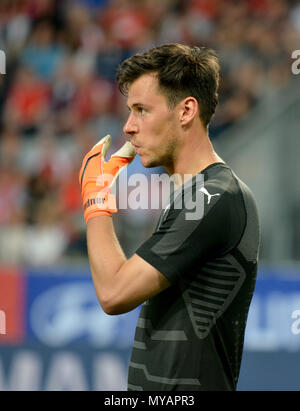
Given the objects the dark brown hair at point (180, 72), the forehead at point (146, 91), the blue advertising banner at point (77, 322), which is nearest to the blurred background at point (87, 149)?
the blue advertising banner at point (77, 322)

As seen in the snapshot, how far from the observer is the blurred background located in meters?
6.12

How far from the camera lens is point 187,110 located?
A: 2787mm

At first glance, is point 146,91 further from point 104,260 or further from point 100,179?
point 104,260

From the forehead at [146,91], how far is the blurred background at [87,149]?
3.57 metres

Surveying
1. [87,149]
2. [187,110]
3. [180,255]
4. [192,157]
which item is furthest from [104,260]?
[87,149]

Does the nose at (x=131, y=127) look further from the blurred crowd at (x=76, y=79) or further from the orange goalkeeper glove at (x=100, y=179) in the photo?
the blurred crowd at (x=76, y=79)

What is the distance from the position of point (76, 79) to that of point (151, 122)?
6.60 m

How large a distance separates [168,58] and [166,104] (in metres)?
0.19

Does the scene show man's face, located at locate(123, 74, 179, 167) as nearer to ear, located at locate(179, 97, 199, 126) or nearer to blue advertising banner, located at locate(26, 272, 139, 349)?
ear, located at locate(179, 97, 199, 126)

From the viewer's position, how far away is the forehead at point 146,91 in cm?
276

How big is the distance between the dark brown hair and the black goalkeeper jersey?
1.23 ft

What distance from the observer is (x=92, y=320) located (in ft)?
20.1

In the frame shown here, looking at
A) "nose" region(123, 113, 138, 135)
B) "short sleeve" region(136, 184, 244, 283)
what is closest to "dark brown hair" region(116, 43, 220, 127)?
"nose" region(123, 113, 138, 135)
